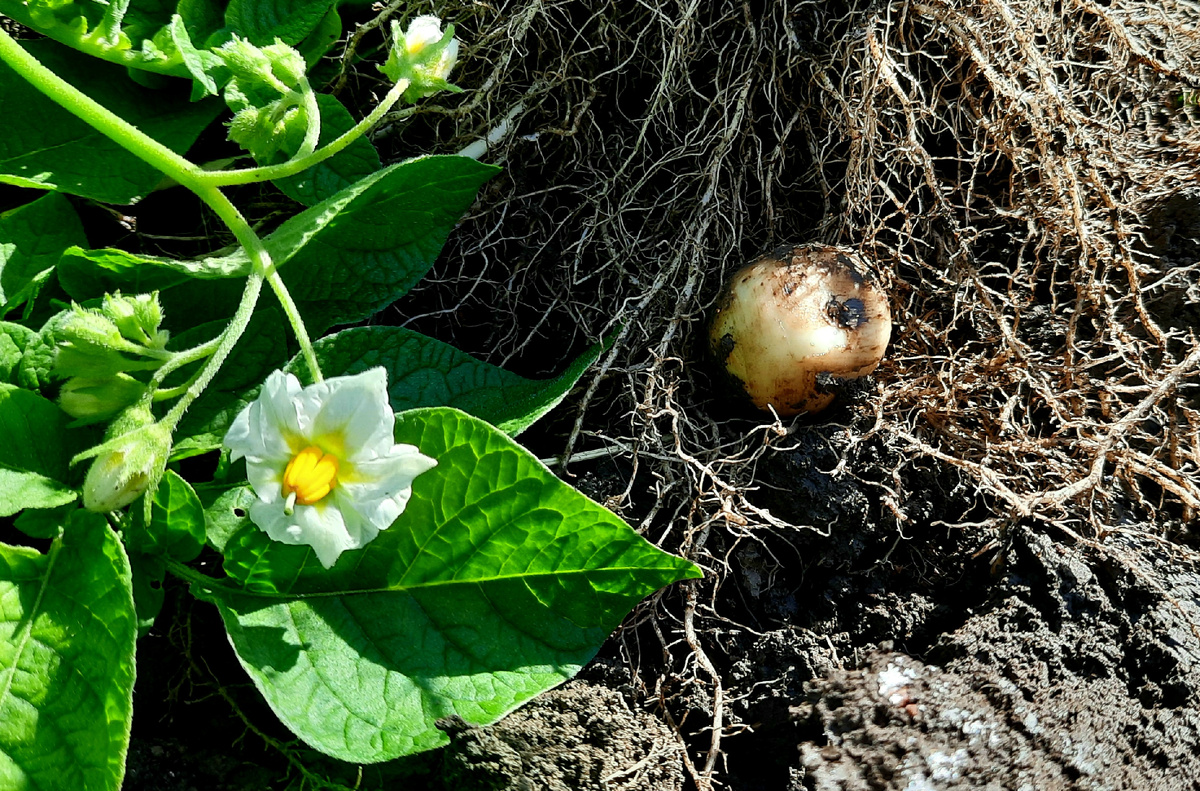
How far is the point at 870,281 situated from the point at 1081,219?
36cm

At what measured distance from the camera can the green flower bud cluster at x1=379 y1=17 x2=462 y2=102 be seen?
1.08m

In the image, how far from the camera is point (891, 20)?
4.75 feet

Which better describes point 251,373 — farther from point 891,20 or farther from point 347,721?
point 891,20

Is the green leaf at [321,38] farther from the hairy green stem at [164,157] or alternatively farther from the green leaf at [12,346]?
the green leaf at [12,346]

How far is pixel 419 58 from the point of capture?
109 cm

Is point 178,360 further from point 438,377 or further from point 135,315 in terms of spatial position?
point 438,377

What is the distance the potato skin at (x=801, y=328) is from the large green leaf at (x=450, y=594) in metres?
0.38

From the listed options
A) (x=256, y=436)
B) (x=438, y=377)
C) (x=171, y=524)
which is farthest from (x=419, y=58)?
(x=171, y=524)

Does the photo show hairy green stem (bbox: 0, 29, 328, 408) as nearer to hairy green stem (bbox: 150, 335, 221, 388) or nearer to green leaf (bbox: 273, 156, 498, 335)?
hairy green stem (bbox: 150, 335, 221, 388)

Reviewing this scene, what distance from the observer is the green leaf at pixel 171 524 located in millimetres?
1005

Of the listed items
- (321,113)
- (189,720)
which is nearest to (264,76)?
(321,113)

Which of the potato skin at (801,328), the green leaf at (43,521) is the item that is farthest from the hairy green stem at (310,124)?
the potato skin at (801,328)

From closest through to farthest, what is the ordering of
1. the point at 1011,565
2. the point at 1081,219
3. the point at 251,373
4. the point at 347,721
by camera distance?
1. the point at 347,721
2. the point at 251,373
3. the point at 1011,565
4. the point at 1081,219

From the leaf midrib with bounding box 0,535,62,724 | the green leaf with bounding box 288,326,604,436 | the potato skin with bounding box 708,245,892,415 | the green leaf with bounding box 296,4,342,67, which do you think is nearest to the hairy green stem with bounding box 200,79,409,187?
the green leaf with bounding box 288,326,604,436
